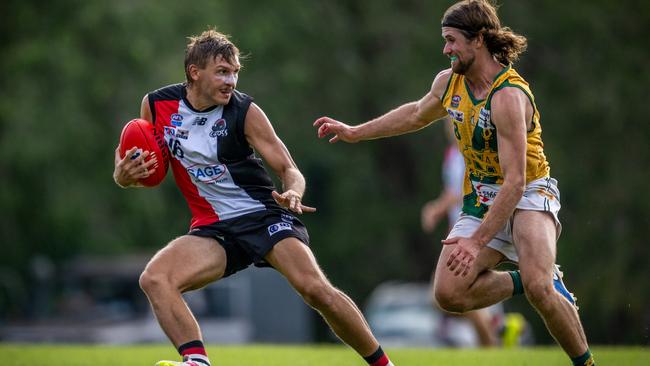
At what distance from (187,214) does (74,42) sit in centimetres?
689

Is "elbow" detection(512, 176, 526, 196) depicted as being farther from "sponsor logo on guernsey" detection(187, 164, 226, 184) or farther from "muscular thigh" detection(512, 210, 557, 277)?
"sponsor logo on guernsey" detection(187, 164, 226, 184)

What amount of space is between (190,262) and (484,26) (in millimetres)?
2314

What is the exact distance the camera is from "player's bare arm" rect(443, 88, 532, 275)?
6.48m

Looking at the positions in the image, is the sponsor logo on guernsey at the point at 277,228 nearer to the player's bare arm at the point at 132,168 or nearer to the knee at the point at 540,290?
the player's bare arm at the point at 132,168

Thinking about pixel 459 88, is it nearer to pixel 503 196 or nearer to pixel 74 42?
pixel 503 196

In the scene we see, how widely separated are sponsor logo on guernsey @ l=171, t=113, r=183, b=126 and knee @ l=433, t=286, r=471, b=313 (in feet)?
6.39

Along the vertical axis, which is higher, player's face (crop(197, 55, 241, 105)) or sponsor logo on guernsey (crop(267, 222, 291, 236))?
player's face (crop(197, 55, 241, 105))

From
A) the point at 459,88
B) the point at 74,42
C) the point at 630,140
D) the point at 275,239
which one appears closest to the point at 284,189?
the point at 275,239

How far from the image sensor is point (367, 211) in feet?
97.3

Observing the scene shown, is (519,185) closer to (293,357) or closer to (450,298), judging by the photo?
(450,298)

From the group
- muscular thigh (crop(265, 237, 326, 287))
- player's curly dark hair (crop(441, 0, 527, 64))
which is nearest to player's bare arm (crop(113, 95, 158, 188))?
muscular thigh (crop(265, 237, 326, 287))

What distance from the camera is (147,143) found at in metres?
7.11

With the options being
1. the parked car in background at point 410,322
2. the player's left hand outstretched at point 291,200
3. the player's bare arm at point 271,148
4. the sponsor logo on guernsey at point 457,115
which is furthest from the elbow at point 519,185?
the parked car in background at point 410,322

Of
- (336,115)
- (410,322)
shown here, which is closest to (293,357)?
(410,322)
